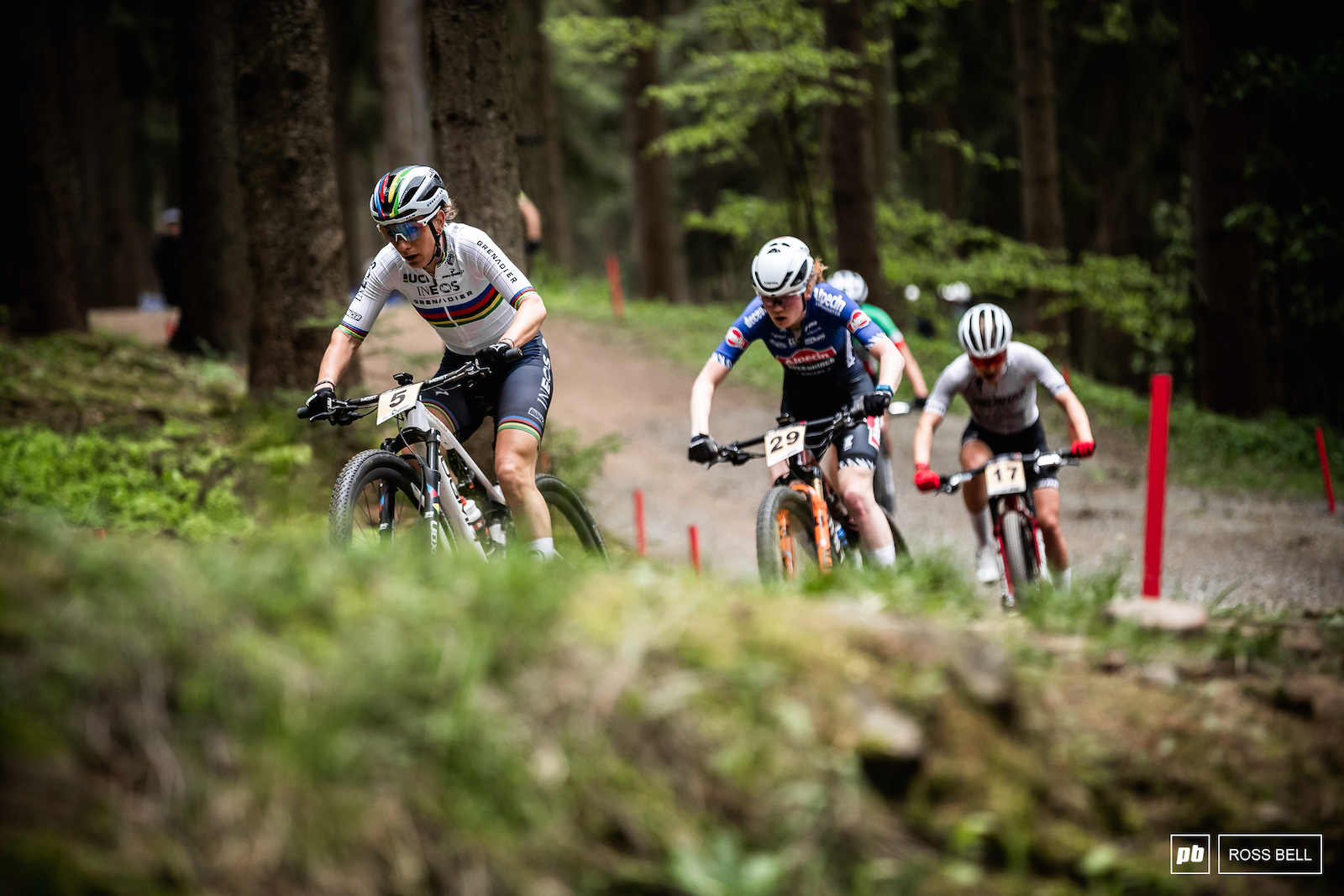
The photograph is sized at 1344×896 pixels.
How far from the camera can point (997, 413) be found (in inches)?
290

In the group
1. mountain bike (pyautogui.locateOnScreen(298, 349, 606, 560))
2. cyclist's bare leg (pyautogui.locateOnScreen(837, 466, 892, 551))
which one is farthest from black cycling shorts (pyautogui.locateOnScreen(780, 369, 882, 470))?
mountain bike (pyautogui.locateOnScreen(298, 349, 606, 560))

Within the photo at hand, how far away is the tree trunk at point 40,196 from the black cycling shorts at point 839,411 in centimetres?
1037

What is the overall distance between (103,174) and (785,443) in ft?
76.9

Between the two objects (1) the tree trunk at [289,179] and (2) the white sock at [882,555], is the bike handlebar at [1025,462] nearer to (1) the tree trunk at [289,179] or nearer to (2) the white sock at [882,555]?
(2) the white sock at [882,555]

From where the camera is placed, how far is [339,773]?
2.57m

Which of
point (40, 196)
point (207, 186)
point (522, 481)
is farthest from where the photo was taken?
point (207, 186)

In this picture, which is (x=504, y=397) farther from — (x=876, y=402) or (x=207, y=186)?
(x=207, y=186)

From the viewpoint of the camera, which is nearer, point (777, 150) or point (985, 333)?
point (985, 333)

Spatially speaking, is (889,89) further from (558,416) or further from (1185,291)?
(558,416)

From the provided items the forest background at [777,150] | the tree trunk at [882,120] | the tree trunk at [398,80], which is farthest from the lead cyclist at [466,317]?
the tree trunk at [398,80]

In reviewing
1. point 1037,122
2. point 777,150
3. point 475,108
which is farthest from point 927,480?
point 777,150

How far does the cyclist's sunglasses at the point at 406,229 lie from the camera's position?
18.2 feet

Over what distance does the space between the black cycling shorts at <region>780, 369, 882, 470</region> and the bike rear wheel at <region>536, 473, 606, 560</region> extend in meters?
1.43

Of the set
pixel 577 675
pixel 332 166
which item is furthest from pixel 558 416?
pixel 577 675
